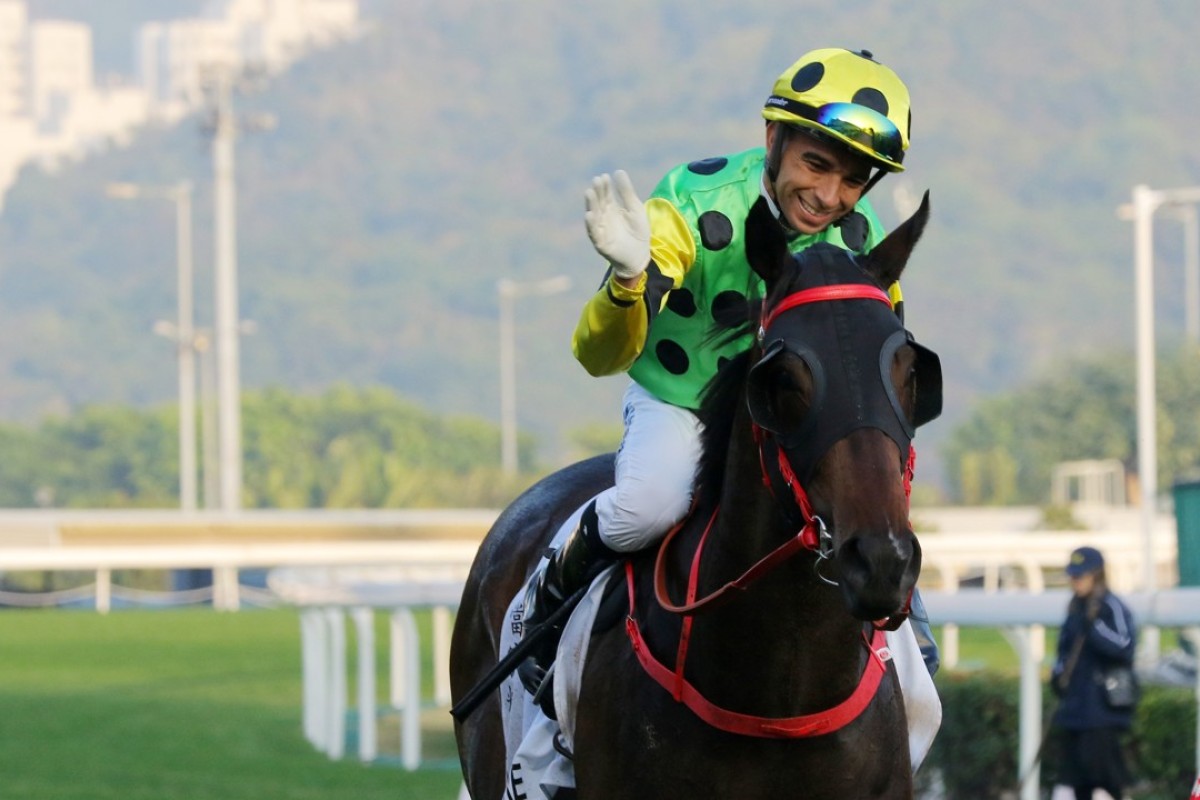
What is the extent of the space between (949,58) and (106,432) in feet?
384

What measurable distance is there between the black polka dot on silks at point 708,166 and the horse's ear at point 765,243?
0.66m

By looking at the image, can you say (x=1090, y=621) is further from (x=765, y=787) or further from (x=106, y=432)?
(x=106, y=432)

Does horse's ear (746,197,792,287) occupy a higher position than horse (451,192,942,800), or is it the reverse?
horse's ear (746,197,792,287)

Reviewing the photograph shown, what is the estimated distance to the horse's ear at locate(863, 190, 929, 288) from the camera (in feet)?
12.0

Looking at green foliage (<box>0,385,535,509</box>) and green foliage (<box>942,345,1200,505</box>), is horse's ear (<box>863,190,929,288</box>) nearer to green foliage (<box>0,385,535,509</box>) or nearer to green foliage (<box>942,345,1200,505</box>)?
green foliage (<box>942,345,1200,505</box>)

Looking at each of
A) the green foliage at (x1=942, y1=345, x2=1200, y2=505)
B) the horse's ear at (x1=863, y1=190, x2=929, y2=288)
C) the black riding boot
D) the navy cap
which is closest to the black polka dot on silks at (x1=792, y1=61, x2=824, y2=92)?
the horse's ear at (x1=863, y1=190, x2=929, y2=288)

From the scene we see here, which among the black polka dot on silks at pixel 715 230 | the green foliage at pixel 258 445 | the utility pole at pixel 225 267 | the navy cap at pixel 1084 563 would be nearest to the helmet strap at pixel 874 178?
the black polka dot on silks at pixel 715 230

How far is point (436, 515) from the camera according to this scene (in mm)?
48219

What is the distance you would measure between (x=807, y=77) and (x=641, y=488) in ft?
2.68

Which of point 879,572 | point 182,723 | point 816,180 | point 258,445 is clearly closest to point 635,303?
point 816,180

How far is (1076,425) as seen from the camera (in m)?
88.5

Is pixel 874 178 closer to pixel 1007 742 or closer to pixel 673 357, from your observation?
pixel 673 357

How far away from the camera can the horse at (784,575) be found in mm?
3357

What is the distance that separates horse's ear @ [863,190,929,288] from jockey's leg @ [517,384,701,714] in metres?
0.49
